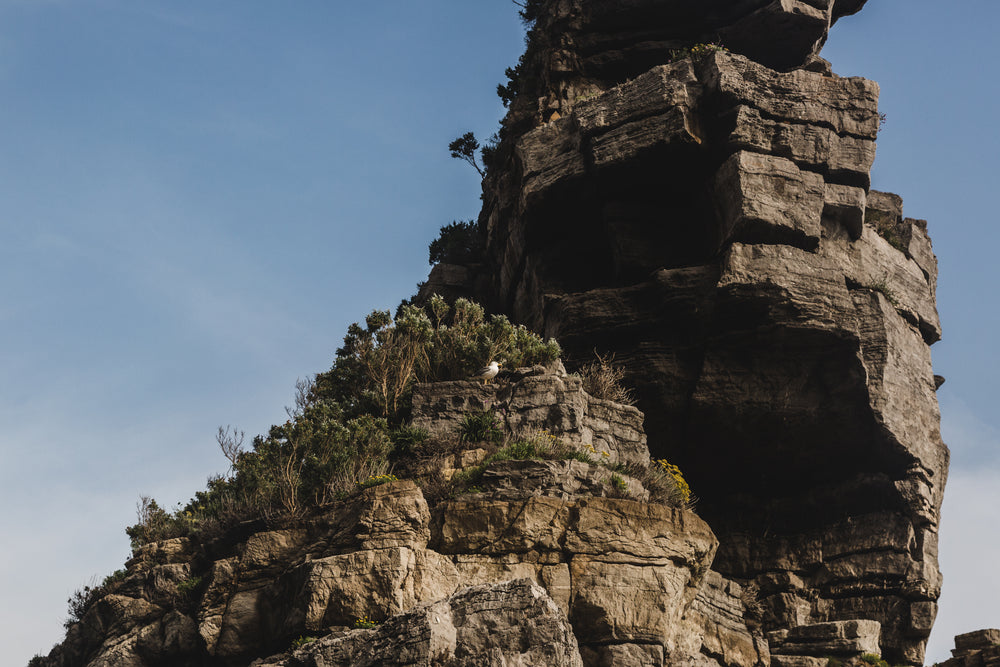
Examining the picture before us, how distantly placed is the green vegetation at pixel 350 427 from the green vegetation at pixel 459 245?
11044 millimetres

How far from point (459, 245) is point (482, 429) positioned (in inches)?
707

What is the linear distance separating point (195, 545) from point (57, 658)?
12.8ft

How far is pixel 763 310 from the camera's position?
25047 millimetres

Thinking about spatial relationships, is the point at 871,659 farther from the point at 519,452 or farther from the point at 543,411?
the point at 519,452

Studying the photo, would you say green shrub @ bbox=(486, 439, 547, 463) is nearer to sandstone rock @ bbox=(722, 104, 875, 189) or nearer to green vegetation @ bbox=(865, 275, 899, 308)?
sandstone rock @ bbox=(722, 104, 875, 189)

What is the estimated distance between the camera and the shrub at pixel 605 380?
22.4 metres

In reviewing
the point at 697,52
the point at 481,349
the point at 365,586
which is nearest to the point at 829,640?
the point at 481,349

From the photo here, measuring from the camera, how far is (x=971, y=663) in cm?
2289

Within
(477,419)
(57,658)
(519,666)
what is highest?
(477,419)

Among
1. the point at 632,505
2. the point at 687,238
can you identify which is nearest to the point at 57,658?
the point at 632,505

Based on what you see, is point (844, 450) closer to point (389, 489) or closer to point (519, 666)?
point (389, 489)

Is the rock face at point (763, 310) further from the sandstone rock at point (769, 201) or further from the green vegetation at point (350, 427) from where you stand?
the green vegetation at point (350, 427)

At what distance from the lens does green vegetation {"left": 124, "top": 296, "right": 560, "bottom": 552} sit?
19.1 meters

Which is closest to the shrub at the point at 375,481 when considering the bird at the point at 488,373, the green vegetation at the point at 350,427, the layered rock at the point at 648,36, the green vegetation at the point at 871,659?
the green vegetation at the point at 350,427
